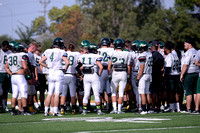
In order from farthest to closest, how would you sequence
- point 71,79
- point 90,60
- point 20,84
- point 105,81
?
point 105,81 → point 71,79 → point 90,60 → point 20,84

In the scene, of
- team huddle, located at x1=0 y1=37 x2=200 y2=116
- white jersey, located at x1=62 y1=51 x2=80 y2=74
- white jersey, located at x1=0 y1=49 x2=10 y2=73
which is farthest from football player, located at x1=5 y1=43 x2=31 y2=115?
white jersey, located at x1=0 y1=49 x2=10 y2=73

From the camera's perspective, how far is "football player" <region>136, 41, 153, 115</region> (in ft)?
43.3

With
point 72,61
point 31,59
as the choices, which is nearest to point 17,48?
point 31,59

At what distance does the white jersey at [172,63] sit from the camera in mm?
14094

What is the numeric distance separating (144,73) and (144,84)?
1.14 feet

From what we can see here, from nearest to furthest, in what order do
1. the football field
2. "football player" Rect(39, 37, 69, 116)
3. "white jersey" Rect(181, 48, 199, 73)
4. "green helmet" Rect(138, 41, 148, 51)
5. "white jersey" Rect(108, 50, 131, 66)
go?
the football field, "football player" Rect(39, 37, 69, 116), "green helmet" Rect(138, 41, 148, 51), "white jersey" Rect(181, 48, 199, 73), "white jersey" Rect(108, 50, 131, 66)

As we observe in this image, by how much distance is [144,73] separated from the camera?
13.4 meters

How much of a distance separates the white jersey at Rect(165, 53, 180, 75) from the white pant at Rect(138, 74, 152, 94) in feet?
3.40

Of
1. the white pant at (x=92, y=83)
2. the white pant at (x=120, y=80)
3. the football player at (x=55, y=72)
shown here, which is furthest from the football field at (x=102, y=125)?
the white pant at (x=120, y=80)

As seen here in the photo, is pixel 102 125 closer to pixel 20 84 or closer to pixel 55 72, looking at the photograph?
pixel 55 72

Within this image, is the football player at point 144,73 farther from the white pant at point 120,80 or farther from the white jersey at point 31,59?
the white jersey at point 31,59

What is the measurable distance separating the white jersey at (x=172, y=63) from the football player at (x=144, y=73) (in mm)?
896

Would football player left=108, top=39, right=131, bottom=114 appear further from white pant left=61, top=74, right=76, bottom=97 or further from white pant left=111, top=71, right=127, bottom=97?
white pant left=61, top=74, right=76, bottom=97

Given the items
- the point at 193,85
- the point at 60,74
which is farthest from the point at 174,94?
the point at 60,74
